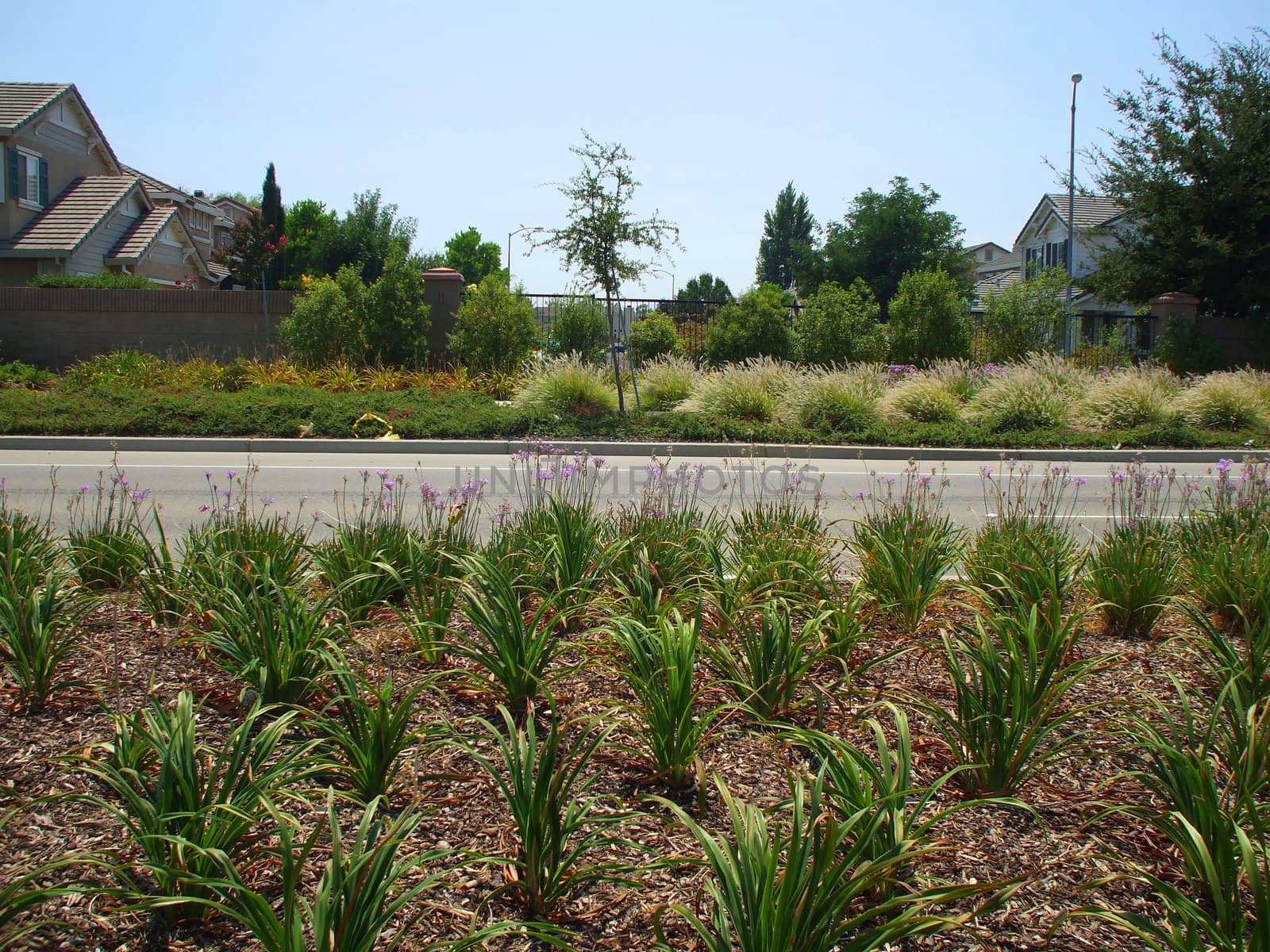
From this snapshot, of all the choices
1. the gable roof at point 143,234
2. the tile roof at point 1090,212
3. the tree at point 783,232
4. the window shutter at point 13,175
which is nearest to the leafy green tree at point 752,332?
the gable roof at point 143,234

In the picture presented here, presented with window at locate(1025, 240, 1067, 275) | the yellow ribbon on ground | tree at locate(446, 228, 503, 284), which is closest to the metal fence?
the yellow ribbon on ground

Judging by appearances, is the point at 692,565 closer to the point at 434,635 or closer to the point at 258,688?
the point at 434,635

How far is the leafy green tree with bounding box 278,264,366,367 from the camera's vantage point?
2062 centimetres

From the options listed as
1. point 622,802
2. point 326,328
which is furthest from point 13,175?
point 622,802

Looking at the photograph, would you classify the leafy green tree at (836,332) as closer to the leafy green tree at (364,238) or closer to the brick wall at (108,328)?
the brick wall at (108,328)

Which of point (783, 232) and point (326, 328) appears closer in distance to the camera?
point (326, 328)

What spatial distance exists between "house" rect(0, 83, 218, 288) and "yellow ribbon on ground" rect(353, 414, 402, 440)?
20568 mm

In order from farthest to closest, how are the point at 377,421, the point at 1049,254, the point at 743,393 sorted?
the point at 1049,254
the point at 743,393
the point at 377,421

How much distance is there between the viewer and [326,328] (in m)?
20.7

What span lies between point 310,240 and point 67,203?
2330 cm

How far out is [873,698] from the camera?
13.0 feet

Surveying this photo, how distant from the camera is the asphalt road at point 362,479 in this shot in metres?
9.83

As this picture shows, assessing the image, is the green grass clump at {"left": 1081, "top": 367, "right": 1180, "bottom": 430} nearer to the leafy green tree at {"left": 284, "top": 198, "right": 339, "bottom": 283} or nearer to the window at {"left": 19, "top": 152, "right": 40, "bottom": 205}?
the window at {"left": 19, "top": 152, "right": 40, "bottom": 205}

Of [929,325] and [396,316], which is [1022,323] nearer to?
[929,325]
